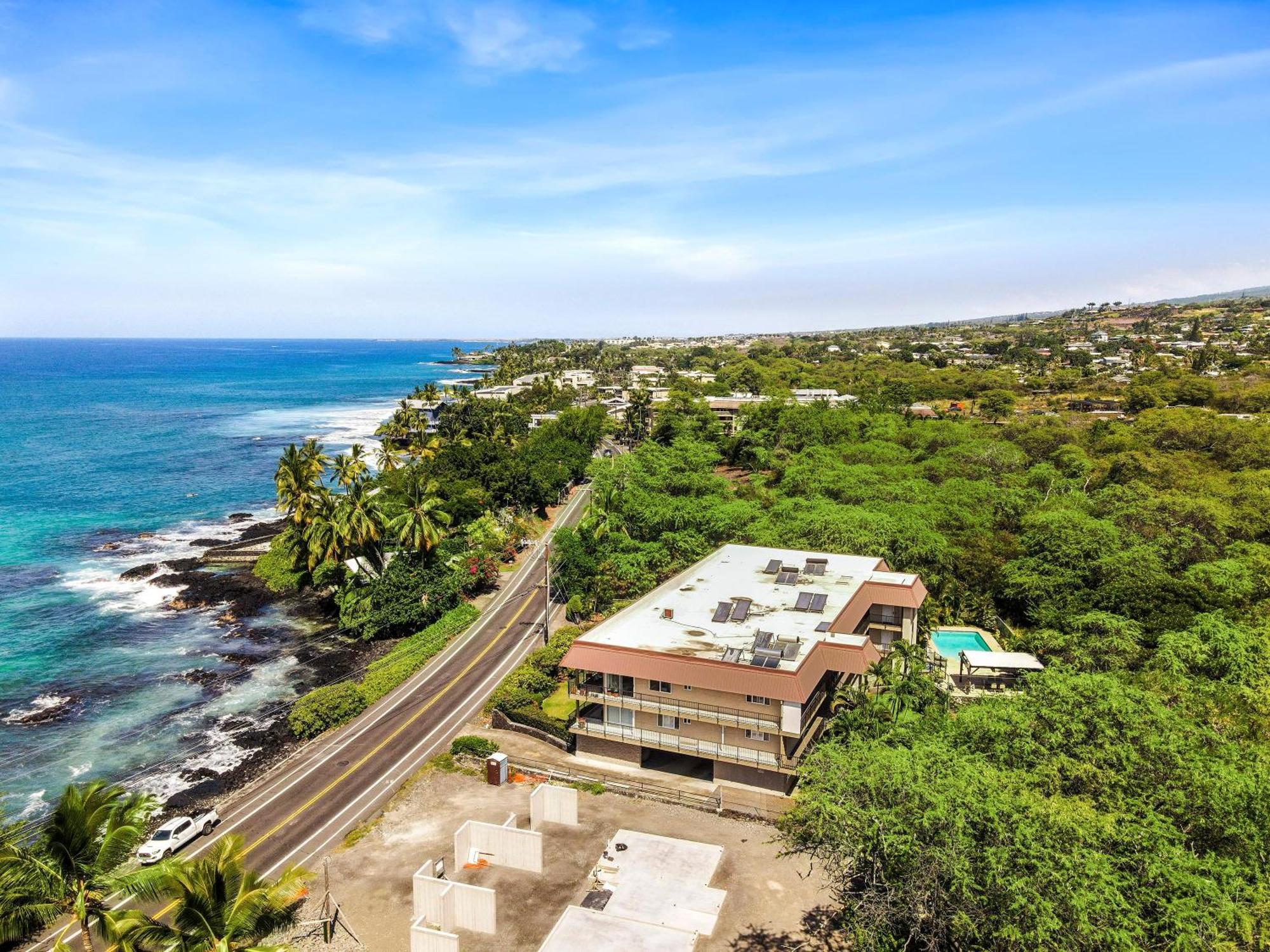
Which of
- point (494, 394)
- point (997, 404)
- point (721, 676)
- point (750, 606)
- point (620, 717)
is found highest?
point (494, 394)

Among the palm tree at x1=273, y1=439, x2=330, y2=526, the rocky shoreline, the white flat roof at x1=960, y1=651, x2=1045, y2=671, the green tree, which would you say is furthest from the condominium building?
the green tree

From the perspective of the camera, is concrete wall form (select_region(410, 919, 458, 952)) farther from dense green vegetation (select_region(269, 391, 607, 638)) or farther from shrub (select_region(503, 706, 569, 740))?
dense green vegetation (select_region(269, 391, 607, 638))

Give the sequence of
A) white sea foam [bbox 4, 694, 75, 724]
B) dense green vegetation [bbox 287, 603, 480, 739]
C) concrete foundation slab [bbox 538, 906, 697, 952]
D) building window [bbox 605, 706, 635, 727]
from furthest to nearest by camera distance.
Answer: white sea foam [bbox 4, 694, 75, 724] → dense green vegetation [bbox 287, 603, 480, 739] → building window [bbox 605, 706, 635, 727] → concrete foundation slab [bbox 538, 906, 697, 952]

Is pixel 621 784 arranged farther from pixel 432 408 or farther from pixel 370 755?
pixel 432 408

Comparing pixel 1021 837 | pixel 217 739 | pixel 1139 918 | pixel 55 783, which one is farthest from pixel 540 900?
pixel 55 783

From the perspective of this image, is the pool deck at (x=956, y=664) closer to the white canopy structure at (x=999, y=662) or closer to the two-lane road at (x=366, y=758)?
the white canopy structure at (x=999, y=662)

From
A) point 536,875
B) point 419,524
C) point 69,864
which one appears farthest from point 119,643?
point 69,864
